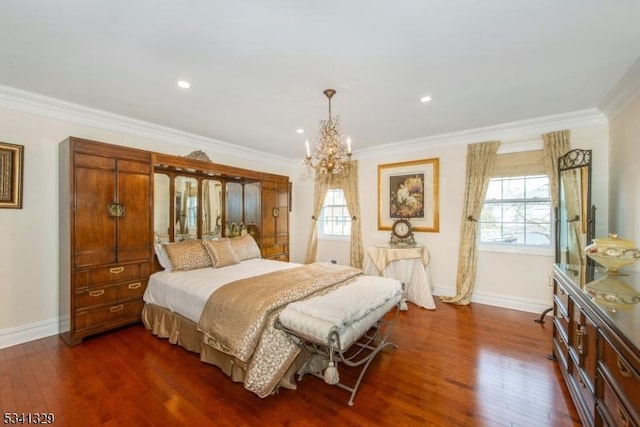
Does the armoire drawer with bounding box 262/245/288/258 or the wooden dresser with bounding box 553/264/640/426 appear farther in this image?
the armoire drawer with bounding box 262/245/288/258

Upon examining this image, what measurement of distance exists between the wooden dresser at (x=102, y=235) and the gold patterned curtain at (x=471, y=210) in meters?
4.33

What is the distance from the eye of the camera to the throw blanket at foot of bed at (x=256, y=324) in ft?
6.53

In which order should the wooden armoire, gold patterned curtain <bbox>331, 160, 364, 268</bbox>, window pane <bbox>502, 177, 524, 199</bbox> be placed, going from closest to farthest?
window pane <bbox>502, 177, 524, 199</bbox> < the wooden armoire < gold patterned curtain <bbox>331, 160, 364, 268</bbox>

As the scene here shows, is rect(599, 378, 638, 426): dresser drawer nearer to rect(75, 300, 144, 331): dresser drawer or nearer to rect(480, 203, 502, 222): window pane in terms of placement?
rect(480, 203, 502, 222): window pane

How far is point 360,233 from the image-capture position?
5.18m

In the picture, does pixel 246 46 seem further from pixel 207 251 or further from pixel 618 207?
pixel 618 207

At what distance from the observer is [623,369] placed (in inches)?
45.7

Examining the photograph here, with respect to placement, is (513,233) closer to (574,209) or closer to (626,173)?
(574,209)

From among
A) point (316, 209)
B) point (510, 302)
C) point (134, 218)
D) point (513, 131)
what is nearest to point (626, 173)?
point (513, 131)

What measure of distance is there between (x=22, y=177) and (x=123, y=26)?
2.25m

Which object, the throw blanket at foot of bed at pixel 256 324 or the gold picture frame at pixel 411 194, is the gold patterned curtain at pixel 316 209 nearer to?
the gold picture frame at pixel 411 194

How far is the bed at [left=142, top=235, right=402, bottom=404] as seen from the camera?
196 cm

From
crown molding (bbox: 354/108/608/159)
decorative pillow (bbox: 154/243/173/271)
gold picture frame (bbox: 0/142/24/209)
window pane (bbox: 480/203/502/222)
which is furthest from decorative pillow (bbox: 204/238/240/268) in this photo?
window pane (bbox: 480/203/502/222)

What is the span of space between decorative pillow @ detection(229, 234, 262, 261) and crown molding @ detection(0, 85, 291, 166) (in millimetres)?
1643
